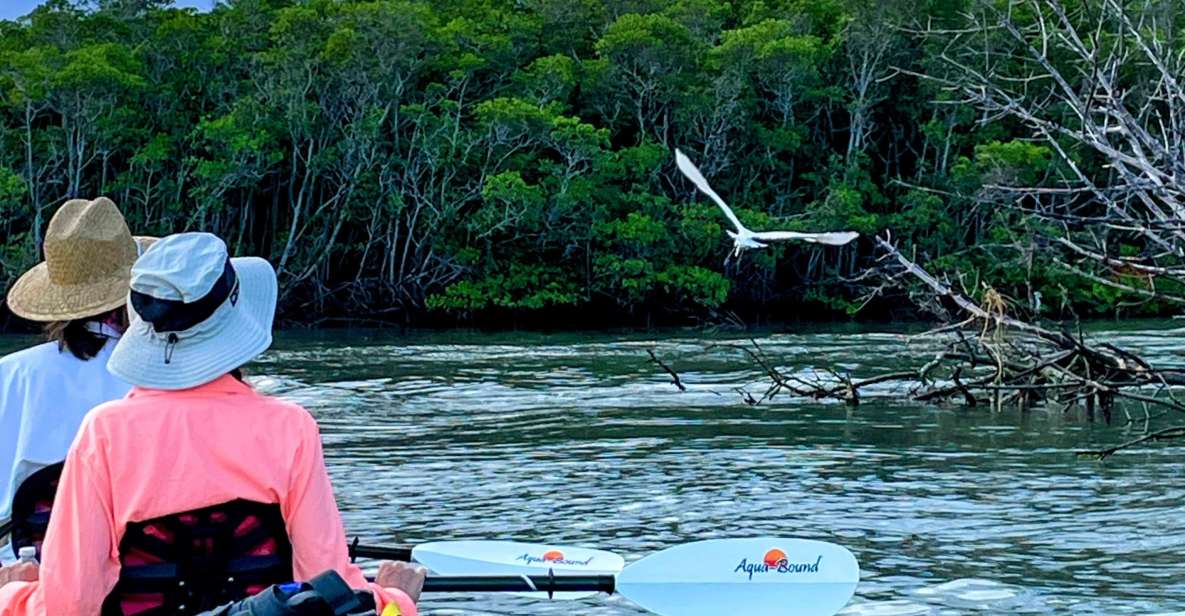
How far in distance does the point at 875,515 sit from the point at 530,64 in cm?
3126

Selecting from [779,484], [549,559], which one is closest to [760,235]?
[779,484]

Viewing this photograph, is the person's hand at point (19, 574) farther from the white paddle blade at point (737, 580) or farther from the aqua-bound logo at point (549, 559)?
the aqua-bound logo at point (549, 559)

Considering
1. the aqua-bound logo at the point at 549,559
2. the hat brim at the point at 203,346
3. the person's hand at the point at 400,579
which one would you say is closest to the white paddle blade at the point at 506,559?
the aqua-bound logo at the point at 549,559

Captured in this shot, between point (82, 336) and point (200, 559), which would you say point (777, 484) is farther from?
point (200, 559)

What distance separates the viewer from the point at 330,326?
35344 millimetres

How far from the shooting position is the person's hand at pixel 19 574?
285 centimetres

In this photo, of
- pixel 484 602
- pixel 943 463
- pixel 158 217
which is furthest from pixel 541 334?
pixel 484 602

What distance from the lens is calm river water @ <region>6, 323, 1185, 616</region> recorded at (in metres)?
7.30

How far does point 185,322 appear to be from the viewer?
8.67 ft

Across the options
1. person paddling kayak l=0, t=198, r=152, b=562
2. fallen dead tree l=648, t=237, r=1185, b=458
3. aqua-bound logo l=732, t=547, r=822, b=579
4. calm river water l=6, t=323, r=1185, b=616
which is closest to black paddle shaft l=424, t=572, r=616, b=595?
aqua-bound logo l=732, t=547, r=822, b=579

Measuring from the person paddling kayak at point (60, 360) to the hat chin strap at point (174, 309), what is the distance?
831 millimetres

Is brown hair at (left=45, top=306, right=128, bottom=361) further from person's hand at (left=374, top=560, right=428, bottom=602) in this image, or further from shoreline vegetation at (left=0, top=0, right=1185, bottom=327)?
shoreline vegetation at (left=0, top=0, right=1185, bottom=327)

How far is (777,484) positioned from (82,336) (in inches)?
282

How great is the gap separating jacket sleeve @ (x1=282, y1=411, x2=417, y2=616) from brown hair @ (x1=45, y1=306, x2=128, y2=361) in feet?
3.47
